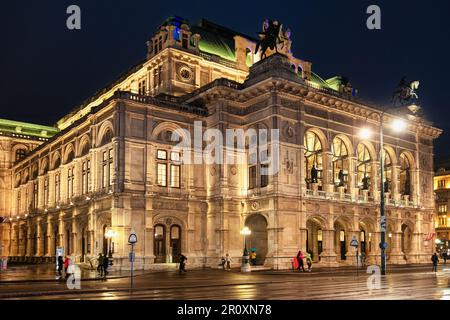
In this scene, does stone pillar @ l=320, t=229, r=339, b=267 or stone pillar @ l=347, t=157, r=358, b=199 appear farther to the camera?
stone pillar @ l=347, t=157, r=358, b=199

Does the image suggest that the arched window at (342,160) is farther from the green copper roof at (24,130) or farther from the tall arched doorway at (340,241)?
the green copper roof at (24,130)

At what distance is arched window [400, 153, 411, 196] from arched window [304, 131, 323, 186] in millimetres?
10132

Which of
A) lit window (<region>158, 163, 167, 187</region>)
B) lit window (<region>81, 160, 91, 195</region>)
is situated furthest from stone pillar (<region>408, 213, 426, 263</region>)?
lit window (<region>81, 160, 91, 195</region>)

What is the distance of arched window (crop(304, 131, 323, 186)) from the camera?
184ft

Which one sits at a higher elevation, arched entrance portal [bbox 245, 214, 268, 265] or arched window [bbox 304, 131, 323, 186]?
arched window [bbox 304, 131, 323, 186]

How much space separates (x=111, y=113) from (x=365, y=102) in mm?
25832

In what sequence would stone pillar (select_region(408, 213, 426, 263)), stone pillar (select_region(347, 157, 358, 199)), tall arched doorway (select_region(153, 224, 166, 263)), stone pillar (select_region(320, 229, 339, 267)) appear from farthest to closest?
stone pillar (select_region(408, 213, 426, 263))
stone pillar (select_region(347, 157, 358, 199))
stone pillar (select_region(320, 229, 339, 267))
tall arched doorway (select_region(153, 224, 166, 263))

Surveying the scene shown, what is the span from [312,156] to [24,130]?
49695mm

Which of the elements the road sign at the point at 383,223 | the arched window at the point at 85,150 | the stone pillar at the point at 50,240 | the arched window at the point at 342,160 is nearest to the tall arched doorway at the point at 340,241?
the arched window at the point at 342,160

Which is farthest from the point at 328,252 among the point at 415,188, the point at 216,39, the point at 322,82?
the point at 216,39

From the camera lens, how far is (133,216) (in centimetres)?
4609

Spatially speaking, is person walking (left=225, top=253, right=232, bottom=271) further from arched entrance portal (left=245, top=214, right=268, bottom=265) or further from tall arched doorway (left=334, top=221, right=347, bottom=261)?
tall arched doorway (left=334, top=221, right=347, bottom=261)

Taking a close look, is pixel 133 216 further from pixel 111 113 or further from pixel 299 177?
pixel 299 177
